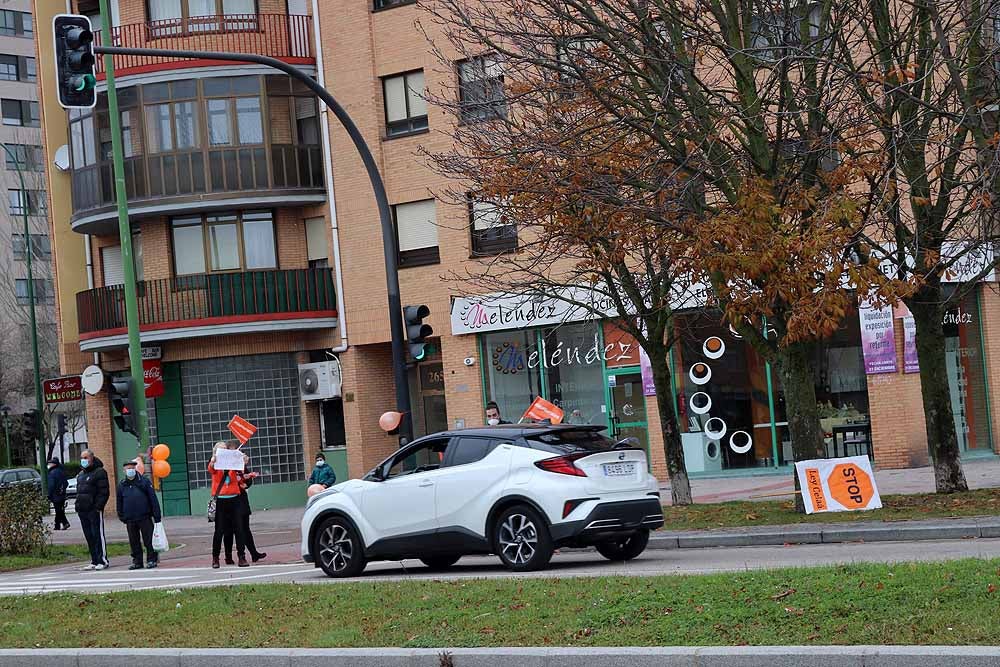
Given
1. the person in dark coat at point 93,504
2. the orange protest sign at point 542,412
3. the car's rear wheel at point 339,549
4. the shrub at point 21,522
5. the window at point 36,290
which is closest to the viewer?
the car's rear wheel at point 339,549

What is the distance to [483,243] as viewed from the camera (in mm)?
32031

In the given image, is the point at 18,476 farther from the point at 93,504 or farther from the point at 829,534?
the point at 829,534

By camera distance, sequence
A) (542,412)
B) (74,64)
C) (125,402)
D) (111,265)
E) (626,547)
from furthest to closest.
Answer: (111,265) → (125,402) → (542,412) → (74,64) → (626,547)

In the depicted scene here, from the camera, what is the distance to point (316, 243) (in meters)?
35.5

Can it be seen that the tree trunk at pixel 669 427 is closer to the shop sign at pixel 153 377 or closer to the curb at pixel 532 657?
the curb at pixel 532 657

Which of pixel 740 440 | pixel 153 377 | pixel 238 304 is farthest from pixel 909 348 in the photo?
pixel 153 377

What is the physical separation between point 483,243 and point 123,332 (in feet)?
32.1

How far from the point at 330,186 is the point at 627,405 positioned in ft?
31.2

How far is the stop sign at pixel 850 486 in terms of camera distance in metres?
18.3

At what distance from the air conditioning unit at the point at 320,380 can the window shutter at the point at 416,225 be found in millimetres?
3585

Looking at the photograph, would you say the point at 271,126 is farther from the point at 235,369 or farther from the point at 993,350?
the point at 993,350

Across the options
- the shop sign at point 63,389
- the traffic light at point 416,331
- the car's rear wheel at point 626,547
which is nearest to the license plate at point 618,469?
the car's rear wheel at point 626,547

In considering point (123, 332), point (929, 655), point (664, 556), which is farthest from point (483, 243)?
point (929, 655)

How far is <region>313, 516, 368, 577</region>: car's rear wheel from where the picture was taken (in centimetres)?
1636
